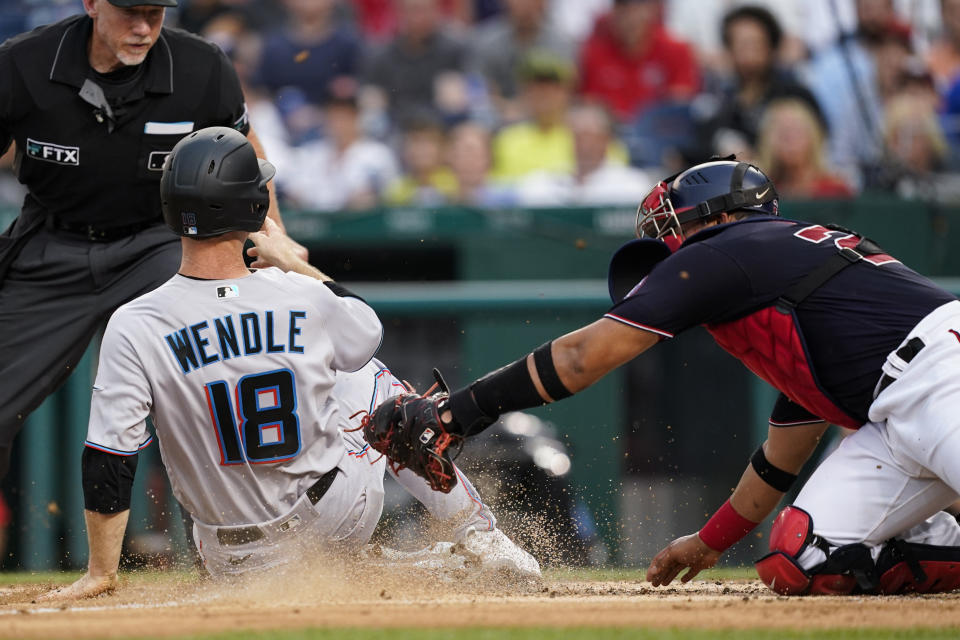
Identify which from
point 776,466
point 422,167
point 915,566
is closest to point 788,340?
point 776,466

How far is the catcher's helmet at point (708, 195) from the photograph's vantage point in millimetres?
4543

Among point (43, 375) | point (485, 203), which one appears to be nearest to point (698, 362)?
point (485, 203)

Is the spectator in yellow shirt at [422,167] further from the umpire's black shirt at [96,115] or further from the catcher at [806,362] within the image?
the catcher at [806,362]

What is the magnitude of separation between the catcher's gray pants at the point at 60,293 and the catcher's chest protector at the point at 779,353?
7.10 ft

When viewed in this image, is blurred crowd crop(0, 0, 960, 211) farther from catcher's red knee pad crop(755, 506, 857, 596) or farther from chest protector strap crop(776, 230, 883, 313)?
catcher's red knee pad crop(755, 506, 857, 596)

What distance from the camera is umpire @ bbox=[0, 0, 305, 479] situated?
4.89 meters

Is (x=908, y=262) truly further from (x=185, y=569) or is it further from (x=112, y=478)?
(x=112, y=478)

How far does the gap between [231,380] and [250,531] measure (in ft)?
1.91

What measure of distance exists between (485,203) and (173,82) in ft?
13.8

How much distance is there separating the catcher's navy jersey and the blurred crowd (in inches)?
170

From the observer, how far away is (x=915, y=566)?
14.7 feet

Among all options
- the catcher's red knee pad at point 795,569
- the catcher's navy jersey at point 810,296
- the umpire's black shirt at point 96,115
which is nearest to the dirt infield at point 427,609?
the catcher's red knee pad at point 795,569

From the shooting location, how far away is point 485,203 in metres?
9.05

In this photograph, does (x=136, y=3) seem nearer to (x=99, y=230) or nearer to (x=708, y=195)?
(x=99, y=230)
